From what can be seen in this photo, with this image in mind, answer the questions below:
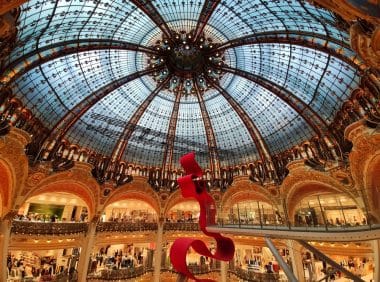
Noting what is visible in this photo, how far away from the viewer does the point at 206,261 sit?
3591cm

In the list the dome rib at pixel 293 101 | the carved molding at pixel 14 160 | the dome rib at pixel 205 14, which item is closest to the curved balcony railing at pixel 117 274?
the carved molding at pixel 14 160

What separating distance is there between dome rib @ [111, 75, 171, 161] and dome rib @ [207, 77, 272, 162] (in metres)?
9.03

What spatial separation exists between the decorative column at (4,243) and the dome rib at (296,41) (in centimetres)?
2860

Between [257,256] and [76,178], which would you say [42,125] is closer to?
[76,178]

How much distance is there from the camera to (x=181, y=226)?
3488cm

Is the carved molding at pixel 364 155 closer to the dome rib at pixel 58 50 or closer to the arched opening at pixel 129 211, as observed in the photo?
the dome rib at pixel 58 50

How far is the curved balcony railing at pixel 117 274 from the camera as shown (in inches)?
1076

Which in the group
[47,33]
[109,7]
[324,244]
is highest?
[109,7]

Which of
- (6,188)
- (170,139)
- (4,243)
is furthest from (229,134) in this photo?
(4,243)

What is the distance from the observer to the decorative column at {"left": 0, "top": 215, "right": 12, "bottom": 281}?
19594 mm

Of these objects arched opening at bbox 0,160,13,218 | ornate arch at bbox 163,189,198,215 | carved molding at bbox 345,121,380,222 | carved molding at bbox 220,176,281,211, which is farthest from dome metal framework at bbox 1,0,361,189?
arched opening at bbox 0,160,13,218

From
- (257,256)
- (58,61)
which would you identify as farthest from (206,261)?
(58,61)

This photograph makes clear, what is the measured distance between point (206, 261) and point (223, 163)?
1595 cm

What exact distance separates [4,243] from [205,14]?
29.1 metres
